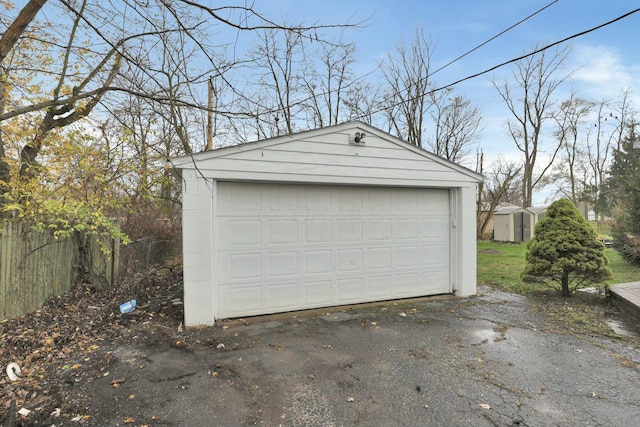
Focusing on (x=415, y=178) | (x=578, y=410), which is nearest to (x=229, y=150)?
(x=415, y=178)

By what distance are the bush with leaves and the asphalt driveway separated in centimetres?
146

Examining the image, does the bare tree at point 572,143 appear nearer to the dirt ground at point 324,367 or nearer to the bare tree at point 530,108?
the bare tree at point 530,108

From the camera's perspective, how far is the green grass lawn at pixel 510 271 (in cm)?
703

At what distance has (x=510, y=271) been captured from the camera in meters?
8.60

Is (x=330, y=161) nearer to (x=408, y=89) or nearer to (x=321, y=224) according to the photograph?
(x=321, y=224)

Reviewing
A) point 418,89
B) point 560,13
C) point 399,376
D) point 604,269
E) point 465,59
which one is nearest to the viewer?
point 399,376

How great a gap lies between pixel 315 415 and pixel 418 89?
15310 mm

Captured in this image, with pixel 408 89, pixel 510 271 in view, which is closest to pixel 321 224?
pixel 510 271

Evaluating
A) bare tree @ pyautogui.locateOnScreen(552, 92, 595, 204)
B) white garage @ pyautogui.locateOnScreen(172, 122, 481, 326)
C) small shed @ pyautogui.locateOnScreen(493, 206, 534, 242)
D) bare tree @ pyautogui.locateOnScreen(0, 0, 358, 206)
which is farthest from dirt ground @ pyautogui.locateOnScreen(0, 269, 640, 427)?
bare tree @ pyautogui.locateOnScreen(552, 92, 595, 204)

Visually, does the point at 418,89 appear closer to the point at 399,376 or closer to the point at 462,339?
the point at 462,339

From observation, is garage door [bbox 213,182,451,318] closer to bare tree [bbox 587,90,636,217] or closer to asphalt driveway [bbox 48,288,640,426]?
asphalt driveway [bbox 48,288,640,426]

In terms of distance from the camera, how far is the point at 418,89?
15.4 m

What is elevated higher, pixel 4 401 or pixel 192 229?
pixel 192 229

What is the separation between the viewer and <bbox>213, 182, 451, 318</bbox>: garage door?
4.78 meters
